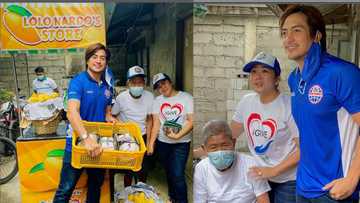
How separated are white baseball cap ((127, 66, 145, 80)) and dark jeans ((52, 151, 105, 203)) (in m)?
0.59

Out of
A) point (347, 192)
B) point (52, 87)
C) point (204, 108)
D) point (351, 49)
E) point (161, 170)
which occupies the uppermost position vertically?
point (351, 49)

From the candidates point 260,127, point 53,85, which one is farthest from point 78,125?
point 260,127

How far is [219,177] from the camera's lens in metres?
1.58

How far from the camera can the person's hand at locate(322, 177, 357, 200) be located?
110 cm

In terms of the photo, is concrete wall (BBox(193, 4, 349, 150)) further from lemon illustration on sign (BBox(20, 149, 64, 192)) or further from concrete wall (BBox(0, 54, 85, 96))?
lemon illustration on sign (BBox(20, 149, 64, 192))

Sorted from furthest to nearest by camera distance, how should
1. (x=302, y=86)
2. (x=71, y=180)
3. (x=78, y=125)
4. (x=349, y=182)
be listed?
(x=71, y=180) < (x=78, y=125) < (x=302, y=86) < (x=349, y=182)

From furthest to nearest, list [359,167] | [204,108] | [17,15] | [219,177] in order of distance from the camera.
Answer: [204,108] → [17,15] → [219,177] → [359,167]

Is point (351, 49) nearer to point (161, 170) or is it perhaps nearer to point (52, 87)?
point (161, 170)

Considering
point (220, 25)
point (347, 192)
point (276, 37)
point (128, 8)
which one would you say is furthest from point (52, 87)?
point (347, 192)

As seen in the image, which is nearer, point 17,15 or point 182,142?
point 17,15

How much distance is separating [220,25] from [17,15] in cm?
105

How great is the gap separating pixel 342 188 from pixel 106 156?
1.18 m

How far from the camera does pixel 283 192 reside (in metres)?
1.60

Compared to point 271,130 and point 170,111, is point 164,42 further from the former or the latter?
point 271,130
